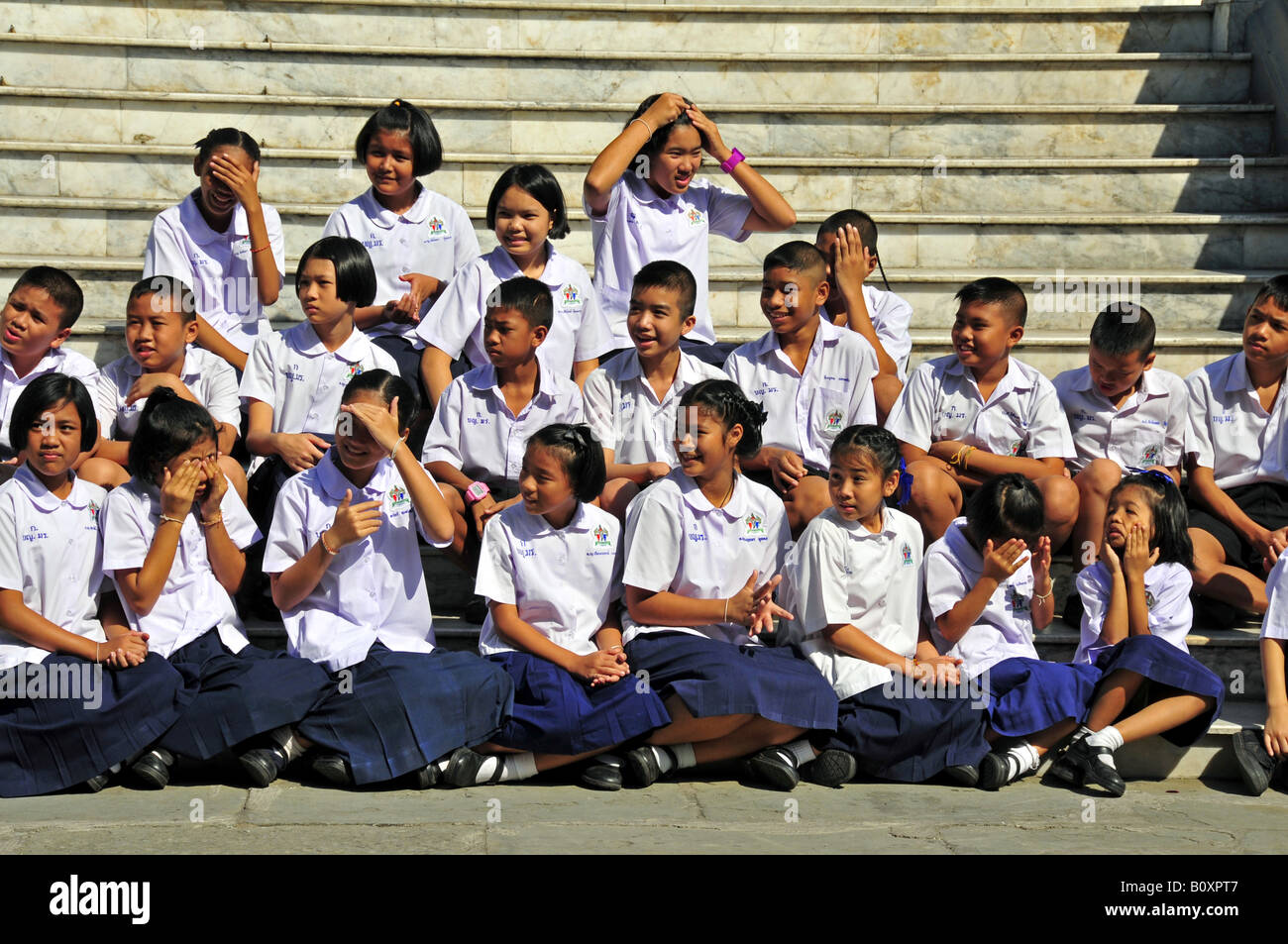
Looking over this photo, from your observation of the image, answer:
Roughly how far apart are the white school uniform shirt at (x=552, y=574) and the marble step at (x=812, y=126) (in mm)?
3381

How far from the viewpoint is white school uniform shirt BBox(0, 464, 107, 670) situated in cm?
421

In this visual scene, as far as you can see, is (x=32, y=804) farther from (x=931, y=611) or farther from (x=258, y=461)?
(x=931, y=611)

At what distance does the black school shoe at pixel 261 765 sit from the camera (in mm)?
4098

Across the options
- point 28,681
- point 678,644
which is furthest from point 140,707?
point 678,644

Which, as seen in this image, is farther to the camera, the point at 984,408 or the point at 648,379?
the point at 984,408

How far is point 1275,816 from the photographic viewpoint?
4.12 m

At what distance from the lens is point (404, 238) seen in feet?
19.3

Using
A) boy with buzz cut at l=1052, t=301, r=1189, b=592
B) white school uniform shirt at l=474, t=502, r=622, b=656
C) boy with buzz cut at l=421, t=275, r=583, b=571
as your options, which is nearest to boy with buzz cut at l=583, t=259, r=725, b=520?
boy with buzz cut at l=421, t=275, r=583, b=571

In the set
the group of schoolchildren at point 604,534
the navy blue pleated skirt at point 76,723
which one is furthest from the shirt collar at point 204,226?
the navy blue pleated skirt at point 76,723

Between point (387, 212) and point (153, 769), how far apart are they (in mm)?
2587

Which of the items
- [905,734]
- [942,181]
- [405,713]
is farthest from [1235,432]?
[405,713]

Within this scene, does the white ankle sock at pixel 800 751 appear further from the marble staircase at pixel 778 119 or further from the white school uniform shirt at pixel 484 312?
the marble staircase at pixel 778 119

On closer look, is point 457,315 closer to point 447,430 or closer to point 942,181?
point 447,430

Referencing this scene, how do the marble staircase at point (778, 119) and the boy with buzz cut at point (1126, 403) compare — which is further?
the marble staircase at point (778, 119)
